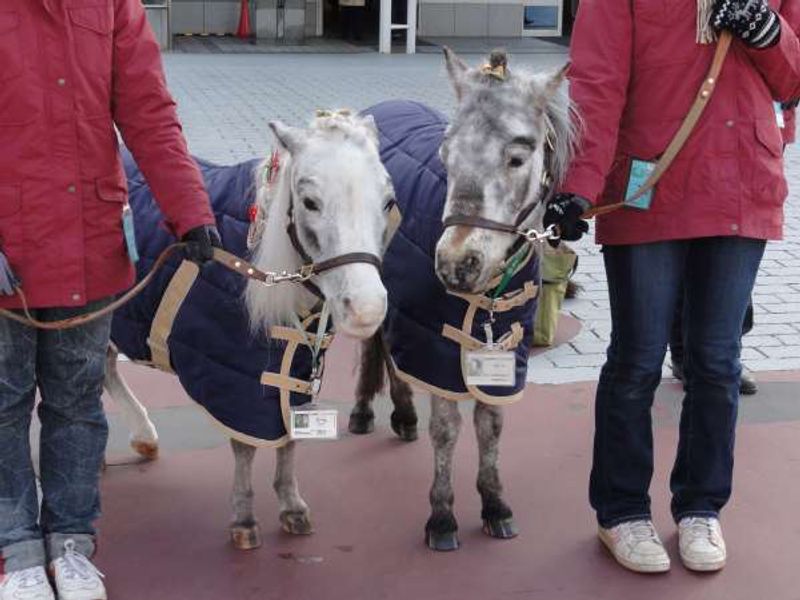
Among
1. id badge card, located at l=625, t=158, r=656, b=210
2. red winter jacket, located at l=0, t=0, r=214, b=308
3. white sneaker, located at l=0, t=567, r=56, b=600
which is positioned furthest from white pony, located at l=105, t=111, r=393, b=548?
white sneaker, located at l=0, t=567, r=56, b=600

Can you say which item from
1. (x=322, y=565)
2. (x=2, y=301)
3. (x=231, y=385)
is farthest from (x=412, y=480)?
(x=2, y=301)

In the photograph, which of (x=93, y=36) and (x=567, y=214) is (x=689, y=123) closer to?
(x=567, y=214)

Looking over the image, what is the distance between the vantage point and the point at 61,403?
353 centimetres

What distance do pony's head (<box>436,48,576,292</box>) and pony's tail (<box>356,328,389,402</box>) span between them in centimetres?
136

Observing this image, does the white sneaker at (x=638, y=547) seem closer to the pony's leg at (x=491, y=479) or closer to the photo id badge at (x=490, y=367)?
the pony's leg at (x=491, y=479)

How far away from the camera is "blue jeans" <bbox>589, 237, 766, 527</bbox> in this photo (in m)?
3.63

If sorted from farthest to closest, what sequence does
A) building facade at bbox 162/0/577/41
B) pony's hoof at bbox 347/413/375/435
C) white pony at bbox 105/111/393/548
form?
1. building facade at bbox 162/0/577/41
2. pony's hoof at bbox 347/413/375/435
3. white pony at bbox 105/111/393/548

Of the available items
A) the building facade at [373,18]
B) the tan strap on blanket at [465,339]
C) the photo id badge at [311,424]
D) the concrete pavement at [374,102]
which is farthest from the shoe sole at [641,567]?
the building facade at [373,18]

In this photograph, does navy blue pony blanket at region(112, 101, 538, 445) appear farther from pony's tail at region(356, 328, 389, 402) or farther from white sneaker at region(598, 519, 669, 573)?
pony's tail at region(356, 328, 389, 402)

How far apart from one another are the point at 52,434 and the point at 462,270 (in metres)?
1.31

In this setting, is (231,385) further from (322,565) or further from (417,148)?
(417,148)

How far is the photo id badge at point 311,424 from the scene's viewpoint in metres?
3.80

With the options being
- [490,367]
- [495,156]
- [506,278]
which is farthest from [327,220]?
[490,367]

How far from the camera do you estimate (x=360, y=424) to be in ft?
16.4
